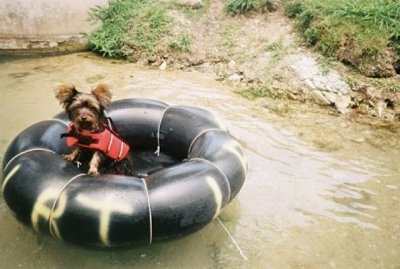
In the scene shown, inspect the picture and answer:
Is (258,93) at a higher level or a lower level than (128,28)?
lower

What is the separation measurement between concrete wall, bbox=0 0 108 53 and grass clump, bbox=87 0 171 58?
0.80 feet

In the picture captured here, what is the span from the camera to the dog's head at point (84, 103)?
3.25 m

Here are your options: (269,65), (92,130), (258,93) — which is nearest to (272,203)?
(92,130)

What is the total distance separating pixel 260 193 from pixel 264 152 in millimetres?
847

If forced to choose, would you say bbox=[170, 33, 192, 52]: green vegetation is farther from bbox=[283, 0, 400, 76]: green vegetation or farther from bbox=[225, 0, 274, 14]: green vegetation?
bbox=[283, 0, 400, 76]: green vegetation

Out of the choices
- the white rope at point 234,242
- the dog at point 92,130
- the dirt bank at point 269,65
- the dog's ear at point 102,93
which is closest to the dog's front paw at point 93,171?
the dog at point 92,130

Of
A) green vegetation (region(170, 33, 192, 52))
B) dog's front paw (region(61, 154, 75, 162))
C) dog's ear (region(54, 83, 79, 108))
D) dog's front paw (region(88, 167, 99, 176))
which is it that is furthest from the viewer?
green vegetation (region(170, 33, 192, 52))

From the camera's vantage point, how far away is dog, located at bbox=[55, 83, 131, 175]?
3.26 metres

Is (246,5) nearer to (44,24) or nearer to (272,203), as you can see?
(44,24)

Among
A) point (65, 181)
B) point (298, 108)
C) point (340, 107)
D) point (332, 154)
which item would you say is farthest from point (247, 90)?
point (65, 181)

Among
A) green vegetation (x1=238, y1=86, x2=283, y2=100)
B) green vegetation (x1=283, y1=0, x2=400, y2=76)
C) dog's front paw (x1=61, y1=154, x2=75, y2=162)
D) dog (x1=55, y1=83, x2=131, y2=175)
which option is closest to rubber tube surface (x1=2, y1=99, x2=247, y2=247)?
dog's front paw (x1=61, y1=154, x2=75, y2=162)

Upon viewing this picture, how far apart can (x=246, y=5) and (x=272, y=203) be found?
475 cm

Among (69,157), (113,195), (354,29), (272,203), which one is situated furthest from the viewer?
(354,29)

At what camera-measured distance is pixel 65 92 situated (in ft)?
10.7
